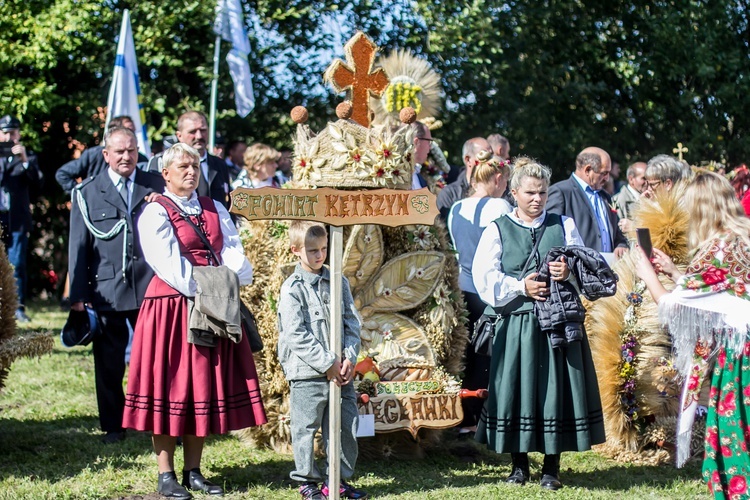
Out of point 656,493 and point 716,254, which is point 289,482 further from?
point 716,254

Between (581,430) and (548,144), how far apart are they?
32.7 ft

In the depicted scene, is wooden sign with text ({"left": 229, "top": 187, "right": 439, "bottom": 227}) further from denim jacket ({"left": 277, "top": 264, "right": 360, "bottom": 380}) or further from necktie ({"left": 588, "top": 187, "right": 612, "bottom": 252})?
necktie ({"left": 588, "top": 187, "right": 612, "bottom": 252})

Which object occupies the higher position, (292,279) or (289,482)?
(292,279)

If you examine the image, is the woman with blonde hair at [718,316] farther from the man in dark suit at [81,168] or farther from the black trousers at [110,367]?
the man in dark suit at [81,168]

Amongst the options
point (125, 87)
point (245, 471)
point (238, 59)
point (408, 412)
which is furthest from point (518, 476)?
point (238, 59)

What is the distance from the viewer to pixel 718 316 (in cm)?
483

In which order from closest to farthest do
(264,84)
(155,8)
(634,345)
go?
(634,345) < (155,8) < (264,84)

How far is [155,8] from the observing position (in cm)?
1278

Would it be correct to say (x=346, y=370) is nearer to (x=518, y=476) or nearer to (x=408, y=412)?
(x=408, y=412)

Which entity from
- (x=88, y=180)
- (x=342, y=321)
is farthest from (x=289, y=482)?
(x=88, y=180)

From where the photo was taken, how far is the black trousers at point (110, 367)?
655 centimetres

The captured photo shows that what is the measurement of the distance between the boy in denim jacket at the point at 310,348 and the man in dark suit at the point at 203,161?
210 centimetres

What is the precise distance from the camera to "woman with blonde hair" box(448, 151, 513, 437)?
6793 millimetres

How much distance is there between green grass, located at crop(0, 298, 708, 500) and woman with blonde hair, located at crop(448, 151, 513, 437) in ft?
1.46
